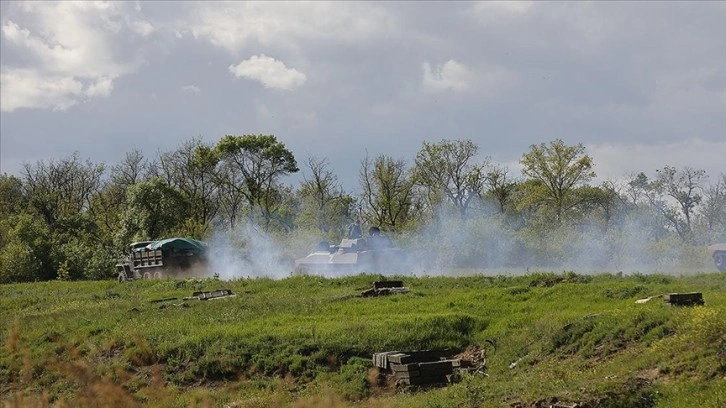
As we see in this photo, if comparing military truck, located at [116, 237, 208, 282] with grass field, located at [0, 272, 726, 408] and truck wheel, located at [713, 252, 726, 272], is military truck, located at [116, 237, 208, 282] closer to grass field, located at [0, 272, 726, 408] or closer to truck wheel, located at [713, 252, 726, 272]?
grass field, located at [0, 272, 726, 408]

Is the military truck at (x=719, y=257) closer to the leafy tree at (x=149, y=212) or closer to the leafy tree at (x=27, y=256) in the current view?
the leafy tree at (x=149, y=212)

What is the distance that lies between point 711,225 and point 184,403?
61.5m

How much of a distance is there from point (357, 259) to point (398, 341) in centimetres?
2075

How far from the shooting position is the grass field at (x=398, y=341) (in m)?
13.4

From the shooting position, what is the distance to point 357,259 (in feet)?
132

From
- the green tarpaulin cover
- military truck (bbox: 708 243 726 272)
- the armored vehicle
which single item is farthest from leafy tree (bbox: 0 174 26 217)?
military truck (bbox: 708 243 726 272)

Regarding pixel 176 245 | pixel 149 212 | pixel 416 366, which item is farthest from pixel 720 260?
pixel 149 212

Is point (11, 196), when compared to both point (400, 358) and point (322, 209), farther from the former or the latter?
point (400, 358)

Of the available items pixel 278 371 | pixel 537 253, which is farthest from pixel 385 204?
pixel 278 371

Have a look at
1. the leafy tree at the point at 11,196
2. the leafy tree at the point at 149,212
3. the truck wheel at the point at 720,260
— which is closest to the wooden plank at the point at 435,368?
the truck wheel at the point at 720,260

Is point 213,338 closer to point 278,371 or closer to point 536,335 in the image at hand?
point 278,371

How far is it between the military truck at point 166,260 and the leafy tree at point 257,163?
64.7 feet

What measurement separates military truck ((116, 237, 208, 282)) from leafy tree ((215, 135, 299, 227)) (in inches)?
776

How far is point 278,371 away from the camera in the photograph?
61.1 ft
